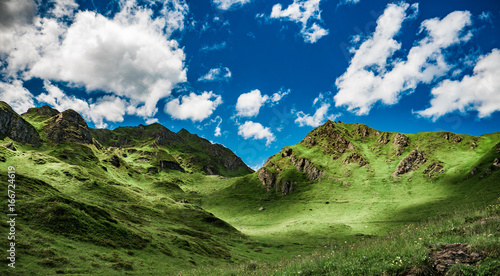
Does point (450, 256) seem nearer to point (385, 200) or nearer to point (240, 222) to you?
Answer: point (240, 222)

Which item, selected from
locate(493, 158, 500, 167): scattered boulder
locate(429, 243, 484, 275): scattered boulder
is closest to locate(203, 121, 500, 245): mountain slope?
locate(493, 158, 500, 167): scattered boulder

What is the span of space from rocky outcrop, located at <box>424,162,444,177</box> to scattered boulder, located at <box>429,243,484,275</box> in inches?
8302

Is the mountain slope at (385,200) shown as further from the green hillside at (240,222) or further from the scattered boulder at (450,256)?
the scattered boulder at (450,256)

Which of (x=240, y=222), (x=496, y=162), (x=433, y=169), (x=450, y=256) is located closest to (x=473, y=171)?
(x=496, y=162)

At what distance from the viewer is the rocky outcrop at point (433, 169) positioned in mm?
173225

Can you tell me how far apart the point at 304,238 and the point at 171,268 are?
7871 cm

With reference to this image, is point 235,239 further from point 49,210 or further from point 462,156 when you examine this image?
point 462,156

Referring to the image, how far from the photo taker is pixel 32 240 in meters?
30.0

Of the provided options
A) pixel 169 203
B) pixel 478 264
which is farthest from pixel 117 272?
pixel 169 203

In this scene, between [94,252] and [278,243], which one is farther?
[278,243]

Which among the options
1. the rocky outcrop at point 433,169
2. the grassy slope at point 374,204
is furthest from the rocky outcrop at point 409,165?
the rocky outcrop at point 433,169

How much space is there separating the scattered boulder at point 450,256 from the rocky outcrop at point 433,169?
8302 inches

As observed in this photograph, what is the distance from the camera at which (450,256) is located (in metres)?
9.74

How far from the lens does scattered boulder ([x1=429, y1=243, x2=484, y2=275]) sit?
9156mm
